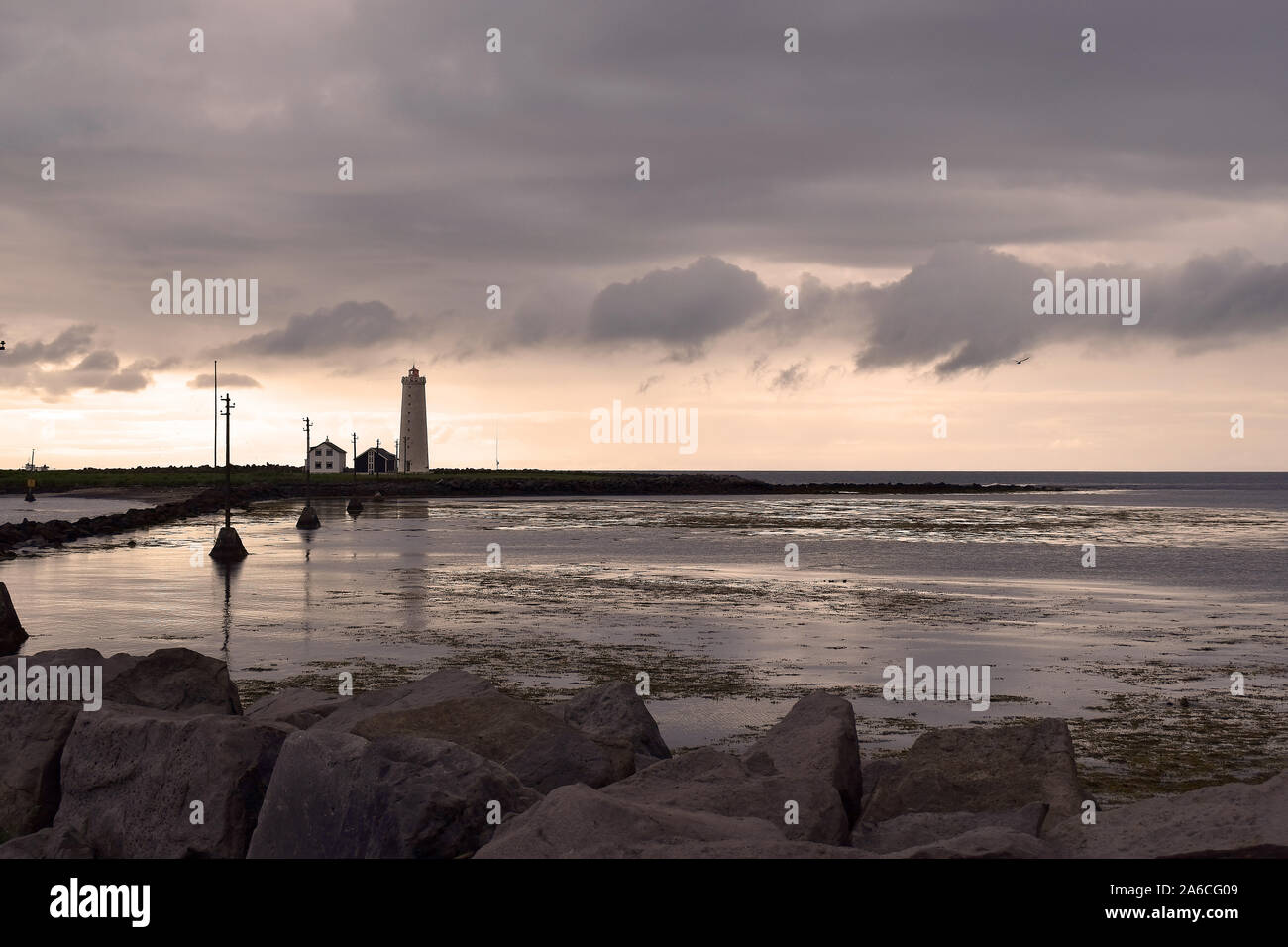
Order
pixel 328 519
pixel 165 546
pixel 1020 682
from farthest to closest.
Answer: pixel 328 519, pixel 165 546, pixel 1020 682

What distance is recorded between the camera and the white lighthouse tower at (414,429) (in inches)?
6004

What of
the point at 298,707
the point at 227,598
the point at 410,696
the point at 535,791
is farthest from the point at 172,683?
the point at 227,598

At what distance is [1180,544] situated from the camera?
2061 inches

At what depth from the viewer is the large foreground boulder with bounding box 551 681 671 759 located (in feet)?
36.6

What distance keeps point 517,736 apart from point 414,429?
14901 centimetres

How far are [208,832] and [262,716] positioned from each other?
3128mm

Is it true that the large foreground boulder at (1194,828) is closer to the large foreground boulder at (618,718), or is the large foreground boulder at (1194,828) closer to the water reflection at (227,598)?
the large foreground boulder at (618,718)

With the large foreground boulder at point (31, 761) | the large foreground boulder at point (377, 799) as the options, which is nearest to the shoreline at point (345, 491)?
the large foreground boulder at point (31, 761)

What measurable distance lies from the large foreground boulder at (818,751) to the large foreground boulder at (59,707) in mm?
5710

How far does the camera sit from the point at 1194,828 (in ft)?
23.5

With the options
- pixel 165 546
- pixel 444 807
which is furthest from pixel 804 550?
pixel 444 807
